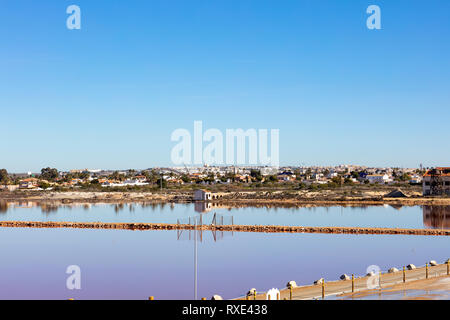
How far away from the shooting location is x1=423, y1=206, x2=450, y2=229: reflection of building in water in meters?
35.8

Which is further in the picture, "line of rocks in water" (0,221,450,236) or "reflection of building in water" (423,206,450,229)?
"reflection of building in water" (423,206,450,229)

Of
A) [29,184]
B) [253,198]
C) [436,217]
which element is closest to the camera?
[436,217]

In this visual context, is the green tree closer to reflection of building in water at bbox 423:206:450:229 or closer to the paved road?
reflection of building in water at bbox 423:206:450:229

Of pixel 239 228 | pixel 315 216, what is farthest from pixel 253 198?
pixel 239 228

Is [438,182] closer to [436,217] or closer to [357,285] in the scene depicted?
[436,217]

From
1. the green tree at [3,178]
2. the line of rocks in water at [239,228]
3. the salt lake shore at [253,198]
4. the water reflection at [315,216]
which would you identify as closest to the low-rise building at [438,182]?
the salt lake shore at [253,198]

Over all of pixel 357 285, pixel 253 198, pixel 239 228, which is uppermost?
pixel 357 285

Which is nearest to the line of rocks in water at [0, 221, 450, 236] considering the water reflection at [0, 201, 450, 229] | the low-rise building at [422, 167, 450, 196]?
the water reflection at [0, 201, 450, 229]

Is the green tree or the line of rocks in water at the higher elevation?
the green tree

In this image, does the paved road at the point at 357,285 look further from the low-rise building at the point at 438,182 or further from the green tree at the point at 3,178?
the green tree at the point at 3,178

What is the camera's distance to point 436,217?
41.6 m

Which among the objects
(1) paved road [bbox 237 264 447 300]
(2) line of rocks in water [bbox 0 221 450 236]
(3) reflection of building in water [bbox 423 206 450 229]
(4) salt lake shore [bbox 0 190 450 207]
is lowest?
(4) salt lake shore [bbox 0 190 450 207]

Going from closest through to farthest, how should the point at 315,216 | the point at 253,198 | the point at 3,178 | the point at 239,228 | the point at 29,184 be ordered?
the point at 239,228, the point at 315,216, the point at 253,198, the point at 29,184, the point at 3,178
